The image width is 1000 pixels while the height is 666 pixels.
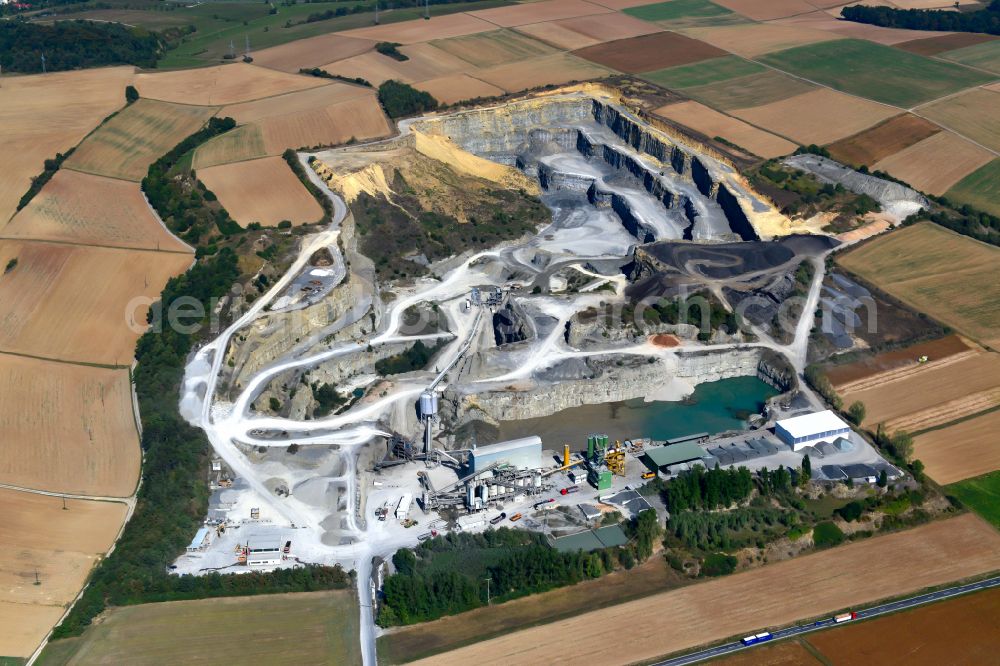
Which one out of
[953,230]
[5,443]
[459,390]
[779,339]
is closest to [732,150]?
[953,230]

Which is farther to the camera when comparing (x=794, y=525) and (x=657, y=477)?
(x=657, y=477)

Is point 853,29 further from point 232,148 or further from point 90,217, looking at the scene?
point 90,217

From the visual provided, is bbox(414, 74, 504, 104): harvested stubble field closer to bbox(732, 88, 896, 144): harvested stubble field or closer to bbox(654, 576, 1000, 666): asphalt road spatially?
bbox(732, 88, 896, 144): harvested stubble field

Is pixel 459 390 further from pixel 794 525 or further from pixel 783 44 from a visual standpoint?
pixel 783 44

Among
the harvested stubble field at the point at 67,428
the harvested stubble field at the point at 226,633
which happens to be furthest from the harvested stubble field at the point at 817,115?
the harvested stubble field at the point at 226,633

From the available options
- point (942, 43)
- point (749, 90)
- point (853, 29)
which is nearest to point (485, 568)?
point (749, 90)

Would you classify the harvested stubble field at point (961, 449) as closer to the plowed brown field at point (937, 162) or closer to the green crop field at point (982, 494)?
the green crop field at point (982, 494)
